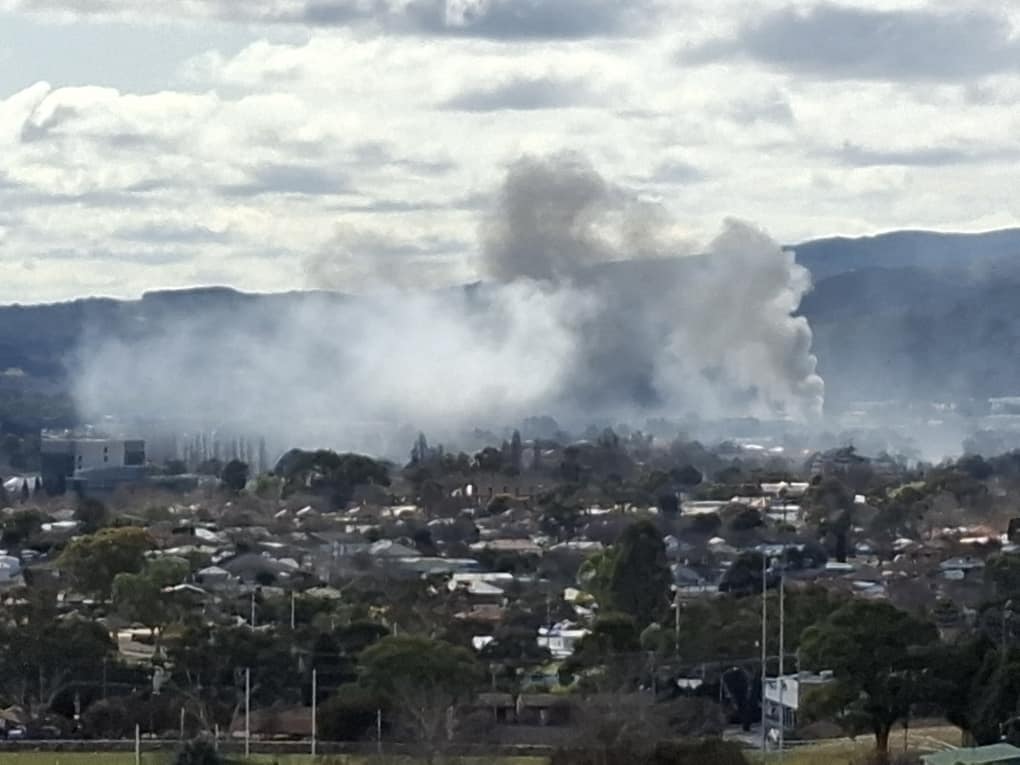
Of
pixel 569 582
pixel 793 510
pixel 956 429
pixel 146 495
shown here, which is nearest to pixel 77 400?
pixel 956 429

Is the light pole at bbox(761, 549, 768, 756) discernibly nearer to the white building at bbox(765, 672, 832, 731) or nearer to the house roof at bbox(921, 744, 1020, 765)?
the white building at bbox(765, 672, 832, 731)

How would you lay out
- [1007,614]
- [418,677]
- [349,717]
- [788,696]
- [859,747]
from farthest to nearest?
[1007,614] → [788,696] → [418,677] → [349,717] → [859,747]

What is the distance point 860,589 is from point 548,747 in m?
20.8

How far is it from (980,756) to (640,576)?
22.4 m

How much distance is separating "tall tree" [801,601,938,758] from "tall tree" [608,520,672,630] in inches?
500

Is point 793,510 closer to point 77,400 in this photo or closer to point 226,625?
point 226,625

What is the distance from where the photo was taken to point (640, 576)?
163 feet

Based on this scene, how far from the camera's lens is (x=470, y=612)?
48.7 m

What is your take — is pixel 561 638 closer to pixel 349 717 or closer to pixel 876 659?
pixel 349 717

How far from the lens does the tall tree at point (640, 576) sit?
48.6 metres

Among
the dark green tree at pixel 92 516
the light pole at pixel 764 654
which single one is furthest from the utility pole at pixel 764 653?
the dark green tree at pixel 92 516

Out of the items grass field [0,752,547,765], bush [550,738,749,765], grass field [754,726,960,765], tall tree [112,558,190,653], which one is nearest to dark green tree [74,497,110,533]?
tall tree [112,558,190,653]

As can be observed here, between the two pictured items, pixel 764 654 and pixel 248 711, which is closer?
pixel 248 711

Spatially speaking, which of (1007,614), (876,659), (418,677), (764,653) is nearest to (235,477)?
(1007,614)
